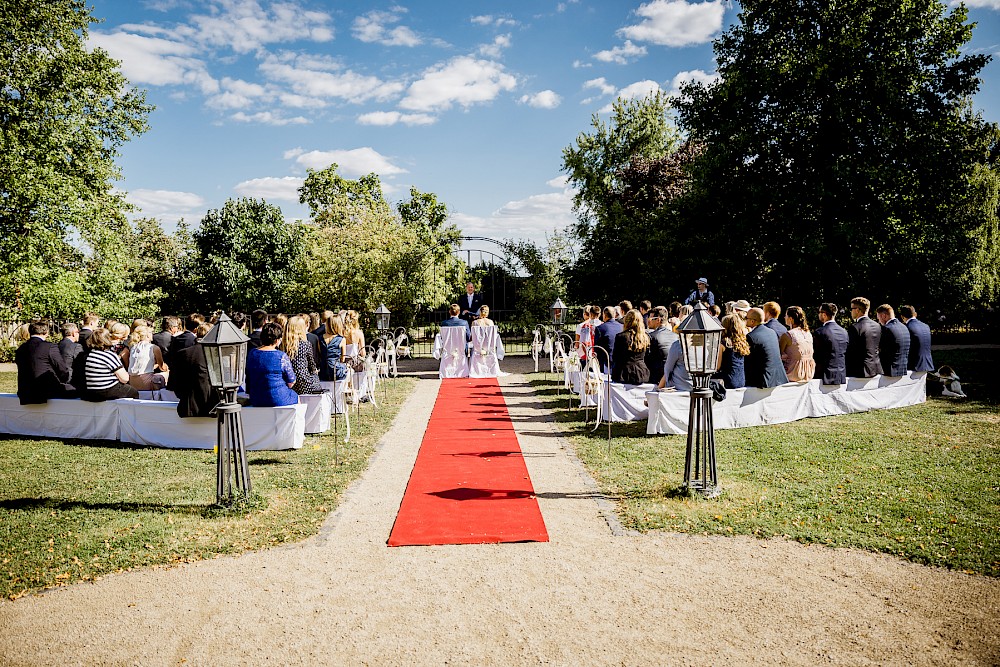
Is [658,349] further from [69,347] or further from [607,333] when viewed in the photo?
[69,347]

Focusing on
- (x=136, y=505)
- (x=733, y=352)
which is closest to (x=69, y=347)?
(x=136, y=505)

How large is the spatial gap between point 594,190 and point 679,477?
33.3 metres

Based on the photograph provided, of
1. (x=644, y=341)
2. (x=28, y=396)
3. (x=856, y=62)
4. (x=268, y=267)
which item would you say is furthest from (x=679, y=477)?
(x=268, y=267)

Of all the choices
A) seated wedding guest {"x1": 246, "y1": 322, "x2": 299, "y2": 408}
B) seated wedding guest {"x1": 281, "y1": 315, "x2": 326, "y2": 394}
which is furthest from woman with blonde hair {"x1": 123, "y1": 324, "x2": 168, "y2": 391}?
seated wedding guest {"x1": 246, "y1": 322, "x2": 299, "y2": 408}

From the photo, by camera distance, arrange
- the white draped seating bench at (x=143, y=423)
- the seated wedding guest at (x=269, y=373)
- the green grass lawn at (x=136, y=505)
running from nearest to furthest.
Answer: the green grass lawn at (x=136, y=505) < the seated wedding guest at (x=269, y=373) < the white draped seating bench at (x=143, y=423)

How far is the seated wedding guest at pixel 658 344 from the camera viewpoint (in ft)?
32.1

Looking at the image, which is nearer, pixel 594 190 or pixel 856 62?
pixel 856 62

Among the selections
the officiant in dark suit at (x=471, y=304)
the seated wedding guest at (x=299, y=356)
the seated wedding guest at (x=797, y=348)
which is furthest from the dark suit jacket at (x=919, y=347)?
the seated wedding guest at (x=299, y=356)

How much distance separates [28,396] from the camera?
9.18m

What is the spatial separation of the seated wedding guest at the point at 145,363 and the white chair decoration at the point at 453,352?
653 centimetres

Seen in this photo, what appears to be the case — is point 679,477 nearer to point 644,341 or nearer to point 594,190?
point 644,341

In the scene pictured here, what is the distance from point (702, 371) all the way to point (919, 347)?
24.1 ft

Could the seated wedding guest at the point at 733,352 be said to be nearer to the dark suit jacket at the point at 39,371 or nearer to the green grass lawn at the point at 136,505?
the green grass lawn at the point at 136,505

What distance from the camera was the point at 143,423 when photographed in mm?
8594
